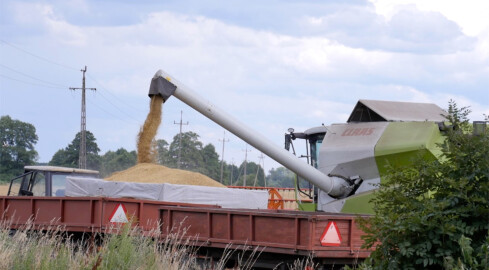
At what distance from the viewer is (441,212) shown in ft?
23.2

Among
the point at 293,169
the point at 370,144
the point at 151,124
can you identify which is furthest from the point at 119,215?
the point at 370,144

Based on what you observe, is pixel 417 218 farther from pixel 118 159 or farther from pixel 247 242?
pixel 118 159

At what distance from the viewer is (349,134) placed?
15.8 metres

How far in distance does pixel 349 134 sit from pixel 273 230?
515cm

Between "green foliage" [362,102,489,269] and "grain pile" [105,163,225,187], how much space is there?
11674 millimetres

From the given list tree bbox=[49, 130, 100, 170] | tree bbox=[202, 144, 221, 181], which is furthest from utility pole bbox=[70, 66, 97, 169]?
tree bbox=[202, 144, 221, 181]

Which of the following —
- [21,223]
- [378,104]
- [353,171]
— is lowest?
[21,223]

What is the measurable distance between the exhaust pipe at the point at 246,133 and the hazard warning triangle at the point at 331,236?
488 centimetres

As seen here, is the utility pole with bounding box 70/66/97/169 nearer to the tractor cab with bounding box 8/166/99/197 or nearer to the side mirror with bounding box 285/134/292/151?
the tractor cab with bounding box 8/166/99/197

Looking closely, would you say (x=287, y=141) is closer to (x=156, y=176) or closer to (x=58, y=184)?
(x=156, y=176)

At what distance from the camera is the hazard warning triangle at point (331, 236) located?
1077 centimetres

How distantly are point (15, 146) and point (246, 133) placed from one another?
218 ft

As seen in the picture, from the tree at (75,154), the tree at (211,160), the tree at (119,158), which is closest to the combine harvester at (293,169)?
the tree at (75,154)

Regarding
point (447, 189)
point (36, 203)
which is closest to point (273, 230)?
point (447, 189)
